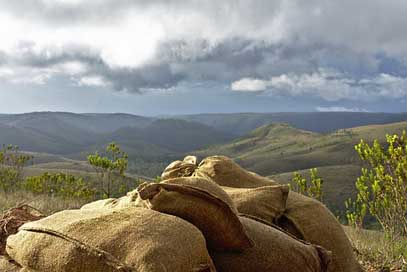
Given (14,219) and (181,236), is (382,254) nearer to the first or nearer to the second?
(181,236)

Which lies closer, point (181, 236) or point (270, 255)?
point (181, 236)

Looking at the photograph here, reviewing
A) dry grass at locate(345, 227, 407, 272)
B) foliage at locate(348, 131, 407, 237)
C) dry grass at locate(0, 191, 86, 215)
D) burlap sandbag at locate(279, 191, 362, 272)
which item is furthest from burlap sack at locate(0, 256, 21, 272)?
dry grass at locate(0, 191, 86, 215)

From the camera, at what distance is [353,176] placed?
3915 inches

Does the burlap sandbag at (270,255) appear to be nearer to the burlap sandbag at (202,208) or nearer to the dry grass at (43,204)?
the burlap sandbag at (202,208)

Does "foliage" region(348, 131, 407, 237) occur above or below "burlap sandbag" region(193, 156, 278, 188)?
below

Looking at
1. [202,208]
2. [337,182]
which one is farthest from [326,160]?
[202,208]

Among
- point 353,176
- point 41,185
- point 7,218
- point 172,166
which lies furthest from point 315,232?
point 353,176

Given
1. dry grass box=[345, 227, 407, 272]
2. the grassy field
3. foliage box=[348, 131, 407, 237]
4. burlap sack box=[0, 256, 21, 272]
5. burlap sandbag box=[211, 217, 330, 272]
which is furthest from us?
the grassy field

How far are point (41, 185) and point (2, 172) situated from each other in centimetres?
349

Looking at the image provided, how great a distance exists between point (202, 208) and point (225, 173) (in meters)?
1.39

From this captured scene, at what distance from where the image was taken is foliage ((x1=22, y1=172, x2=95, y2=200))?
13672 mm

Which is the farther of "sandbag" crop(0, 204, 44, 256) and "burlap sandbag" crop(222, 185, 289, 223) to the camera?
"burlap sandbag" crop(222, 185, 289, 223)

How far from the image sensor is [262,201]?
3.62 m

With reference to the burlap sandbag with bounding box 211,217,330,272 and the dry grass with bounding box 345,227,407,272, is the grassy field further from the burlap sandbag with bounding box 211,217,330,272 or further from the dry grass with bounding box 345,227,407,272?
the burlap sandbag with bounding box 211,217,330,272
